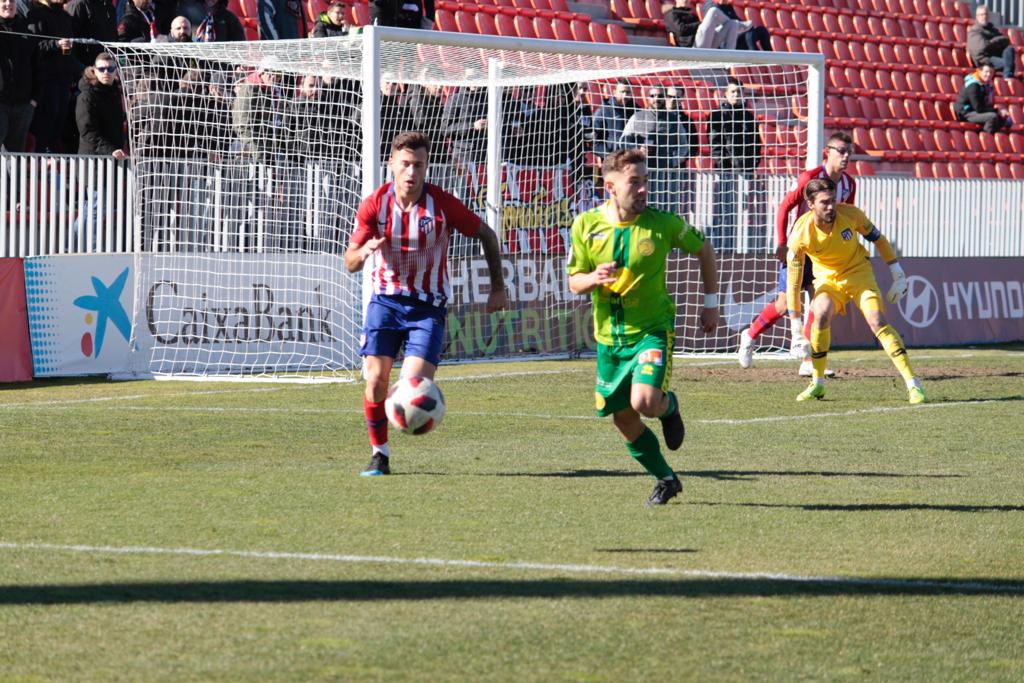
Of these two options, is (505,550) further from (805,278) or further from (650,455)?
(805,278)

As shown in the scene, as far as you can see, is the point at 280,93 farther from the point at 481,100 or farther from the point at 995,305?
the point at 995,305

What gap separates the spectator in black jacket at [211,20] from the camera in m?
18.3

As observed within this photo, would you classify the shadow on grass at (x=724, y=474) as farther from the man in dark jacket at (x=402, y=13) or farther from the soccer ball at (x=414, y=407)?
the man in dark jacket at (x=402, y=13)

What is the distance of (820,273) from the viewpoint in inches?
562

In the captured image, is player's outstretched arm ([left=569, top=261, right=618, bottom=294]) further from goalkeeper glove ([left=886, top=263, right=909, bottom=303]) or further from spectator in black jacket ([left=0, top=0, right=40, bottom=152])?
spectator in black jacket ([left=0, top=0, right=40, bottom=152])

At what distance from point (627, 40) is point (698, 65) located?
8371 millimetres

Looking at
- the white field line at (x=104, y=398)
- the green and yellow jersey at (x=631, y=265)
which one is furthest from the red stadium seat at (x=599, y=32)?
the green and yellow jersey at (x=631, y=265)

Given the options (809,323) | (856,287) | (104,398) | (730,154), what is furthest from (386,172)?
(856,287)

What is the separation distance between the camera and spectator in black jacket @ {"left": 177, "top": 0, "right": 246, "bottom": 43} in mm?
18266

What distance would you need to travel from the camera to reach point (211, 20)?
60.2 feet

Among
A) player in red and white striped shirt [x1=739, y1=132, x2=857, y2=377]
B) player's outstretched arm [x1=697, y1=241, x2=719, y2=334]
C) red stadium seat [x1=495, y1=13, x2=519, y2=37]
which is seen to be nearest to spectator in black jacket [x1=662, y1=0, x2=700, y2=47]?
red stadium seat [x1=495, y1=13, x2=519, y2=37]

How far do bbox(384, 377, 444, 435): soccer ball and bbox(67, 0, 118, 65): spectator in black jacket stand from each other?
9552 mm

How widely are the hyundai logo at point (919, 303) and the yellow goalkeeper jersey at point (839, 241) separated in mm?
7324

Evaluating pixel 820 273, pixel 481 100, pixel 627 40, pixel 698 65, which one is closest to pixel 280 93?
pixel 481 100
